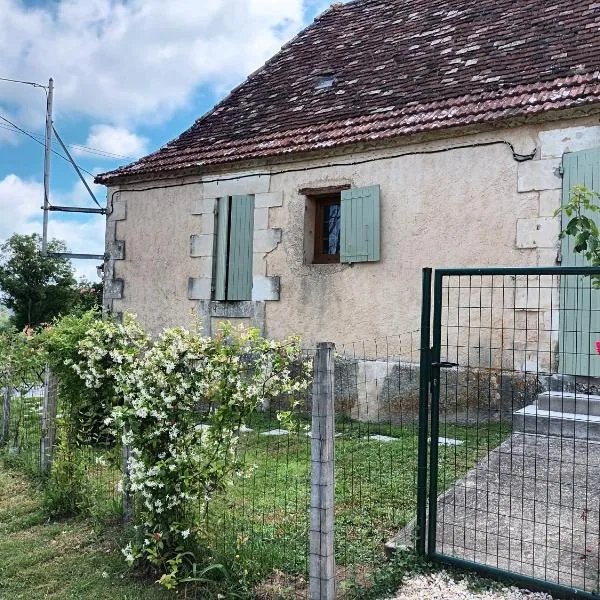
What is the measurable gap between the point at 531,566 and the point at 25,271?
16.5 meters

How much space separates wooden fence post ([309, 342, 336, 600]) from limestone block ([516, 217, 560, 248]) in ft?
14.5

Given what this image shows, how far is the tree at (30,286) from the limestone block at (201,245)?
892 centimetres

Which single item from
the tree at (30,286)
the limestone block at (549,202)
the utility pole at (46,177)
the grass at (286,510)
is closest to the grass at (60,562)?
the grass at (286,510)

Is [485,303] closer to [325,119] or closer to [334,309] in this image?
[334,309]

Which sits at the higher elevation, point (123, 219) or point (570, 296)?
point (123, 219)

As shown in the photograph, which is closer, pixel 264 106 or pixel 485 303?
pixel 485 303

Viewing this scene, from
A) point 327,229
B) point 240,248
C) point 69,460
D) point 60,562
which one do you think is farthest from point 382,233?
point 60,562

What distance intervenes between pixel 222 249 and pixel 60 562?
19.0ft

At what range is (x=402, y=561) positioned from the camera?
323 centimetres

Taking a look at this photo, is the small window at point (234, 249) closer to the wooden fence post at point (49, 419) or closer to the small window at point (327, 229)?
the small window at point (327, 229)

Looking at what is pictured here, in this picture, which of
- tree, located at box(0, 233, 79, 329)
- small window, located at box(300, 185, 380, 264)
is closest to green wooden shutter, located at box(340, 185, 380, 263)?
small window, located at box(300, 185, 380, 264)

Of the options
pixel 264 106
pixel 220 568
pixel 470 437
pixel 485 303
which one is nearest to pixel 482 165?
pixel 485 303

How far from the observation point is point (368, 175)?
777 cm

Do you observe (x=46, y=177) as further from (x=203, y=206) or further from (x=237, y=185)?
(x=237, y=185)
